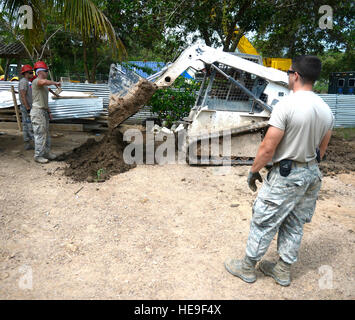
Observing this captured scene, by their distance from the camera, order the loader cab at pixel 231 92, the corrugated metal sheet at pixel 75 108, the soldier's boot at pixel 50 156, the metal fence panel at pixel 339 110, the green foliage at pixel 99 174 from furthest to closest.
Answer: the metal fence panel at pixel 339 110, the corrugated metal sheet at pixel 75 108, the soldier's boot at pixel 50 156, the loader cab at pixel 231 92, the green foliage at pixel 99 174

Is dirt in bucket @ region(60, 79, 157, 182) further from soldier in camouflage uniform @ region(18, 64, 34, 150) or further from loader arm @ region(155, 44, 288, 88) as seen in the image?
soldier in camouflage uniform @ region(18, 64, 34, 150)

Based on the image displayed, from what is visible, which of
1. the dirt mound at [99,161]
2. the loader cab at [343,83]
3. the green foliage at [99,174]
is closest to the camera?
the green foliage at [99,174]

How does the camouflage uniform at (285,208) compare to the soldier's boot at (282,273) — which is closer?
the camouflage uniform at (285,208)

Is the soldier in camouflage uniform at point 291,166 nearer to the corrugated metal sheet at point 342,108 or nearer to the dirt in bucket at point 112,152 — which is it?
the dirt in bucket at point 112,152

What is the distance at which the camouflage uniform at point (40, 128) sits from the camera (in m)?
5.40

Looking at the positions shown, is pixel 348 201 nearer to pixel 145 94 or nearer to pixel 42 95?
pixel 145 94

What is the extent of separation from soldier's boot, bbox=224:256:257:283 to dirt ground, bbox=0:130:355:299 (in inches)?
2.3

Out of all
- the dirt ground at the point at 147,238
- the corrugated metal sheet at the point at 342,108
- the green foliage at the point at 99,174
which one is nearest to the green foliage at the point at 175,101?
the dirt ground at the point at 147,238

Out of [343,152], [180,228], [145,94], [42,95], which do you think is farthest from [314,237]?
[42,95]

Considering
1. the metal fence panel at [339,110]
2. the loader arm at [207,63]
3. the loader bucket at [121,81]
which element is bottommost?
the metal fence panel at [339,110]

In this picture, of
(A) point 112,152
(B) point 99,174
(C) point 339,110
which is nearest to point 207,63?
(A) point 112,152

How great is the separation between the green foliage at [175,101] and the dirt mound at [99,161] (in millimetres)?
2440

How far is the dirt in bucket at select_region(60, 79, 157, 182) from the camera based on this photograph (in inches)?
199

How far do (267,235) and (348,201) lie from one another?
2773mm
